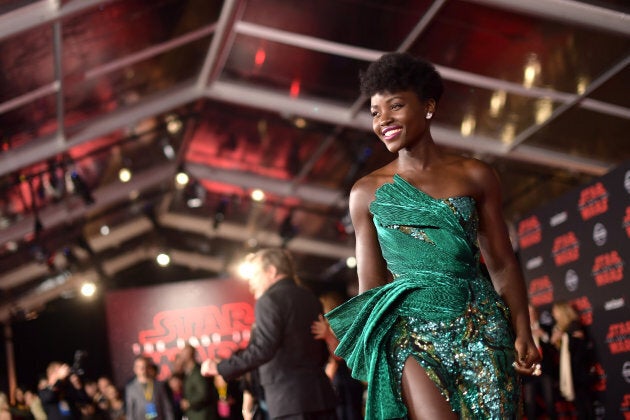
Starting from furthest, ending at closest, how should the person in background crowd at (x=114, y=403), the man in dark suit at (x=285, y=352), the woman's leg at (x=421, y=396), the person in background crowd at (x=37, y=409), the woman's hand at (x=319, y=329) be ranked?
1. the person in background crowd at (x=114, y=403)
2. the person in background crowd at (x=37, y=409)
3. the woman's hand at (x=319, y=329)
4. the man in dark suit at (x=285, y=352)
5. the woman's leg at (x=421, y=396)

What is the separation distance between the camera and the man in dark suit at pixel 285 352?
5.16 meters

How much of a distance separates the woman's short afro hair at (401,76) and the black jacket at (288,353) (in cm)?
267

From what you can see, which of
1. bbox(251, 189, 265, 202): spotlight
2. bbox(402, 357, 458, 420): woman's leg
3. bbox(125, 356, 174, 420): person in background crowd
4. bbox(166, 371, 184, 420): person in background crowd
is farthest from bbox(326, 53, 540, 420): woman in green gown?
bbox(251, 189, 265, 202): spotlight

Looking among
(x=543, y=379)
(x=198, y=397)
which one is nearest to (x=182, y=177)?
(x=198, y=397)

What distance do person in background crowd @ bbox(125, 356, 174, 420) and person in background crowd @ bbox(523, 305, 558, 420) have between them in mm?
4117

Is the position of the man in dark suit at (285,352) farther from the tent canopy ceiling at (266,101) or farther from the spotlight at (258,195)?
the spotlight at (258,195)

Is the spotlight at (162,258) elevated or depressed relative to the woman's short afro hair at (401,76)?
elevated

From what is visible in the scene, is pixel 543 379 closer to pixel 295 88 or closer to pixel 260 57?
pixel 295 88

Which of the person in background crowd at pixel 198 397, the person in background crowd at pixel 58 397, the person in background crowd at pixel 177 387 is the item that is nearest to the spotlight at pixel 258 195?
the person in background crowd at pixel 177 387

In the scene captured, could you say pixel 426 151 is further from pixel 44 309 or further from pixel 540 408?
pixel 44 309

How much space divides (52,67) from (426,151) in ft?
24.5

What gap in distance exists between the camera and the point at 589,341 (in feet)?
28.5

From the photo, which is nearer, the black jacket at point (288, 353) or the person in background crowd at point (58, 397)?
the black jacket at point (288, 353)

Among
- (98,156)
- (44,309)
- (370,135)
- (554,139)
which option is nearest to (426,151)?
(554,139)
